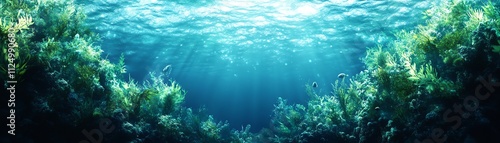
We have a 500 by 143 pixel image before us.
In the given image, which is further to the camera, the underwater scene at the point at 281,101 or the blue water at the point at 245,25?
the blue water at the point at 245,25

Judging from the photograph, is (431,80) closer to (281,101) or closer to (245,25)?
(281,101)

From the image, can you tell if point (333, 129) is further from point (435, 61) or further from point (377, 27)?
point (377, 27)

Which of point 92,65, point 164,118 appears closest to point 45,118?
point 92,65

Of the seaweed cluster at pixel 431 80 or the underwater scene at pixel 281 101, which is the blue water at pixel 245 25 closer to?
the underwater scene at pixel 281 101

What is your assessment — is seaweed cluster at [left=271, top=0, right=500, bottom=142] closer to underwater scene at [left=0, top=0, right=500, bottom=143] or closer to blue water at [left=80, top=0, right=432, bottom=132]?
underwater scene at [left=0, top=0, right=500, bottom=143]

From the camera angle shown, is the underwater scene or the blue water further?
the blue water

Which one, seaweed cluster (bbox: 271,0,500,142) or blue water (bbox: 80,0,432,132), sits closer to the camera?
seaweed cluster (bbox: 271,0,500,142)

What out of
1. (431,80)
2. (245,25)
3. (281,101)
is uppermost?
(245,25)

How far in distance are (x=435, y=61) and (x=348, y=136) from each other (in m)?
4.30

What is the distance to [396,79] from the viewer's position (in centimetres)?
970

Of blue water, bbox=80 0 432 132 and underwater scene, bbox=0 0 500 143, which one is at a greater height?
blue water, bbox=80 0 432 132

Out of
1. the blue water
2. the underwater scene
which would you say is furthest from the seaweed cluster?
the blue water

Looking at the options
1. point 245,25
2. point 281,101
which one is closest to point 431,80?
point 281,101

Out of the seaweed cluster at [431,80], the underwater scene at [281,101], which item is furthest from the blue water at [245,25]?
the seaweed cluster at [431,80]
